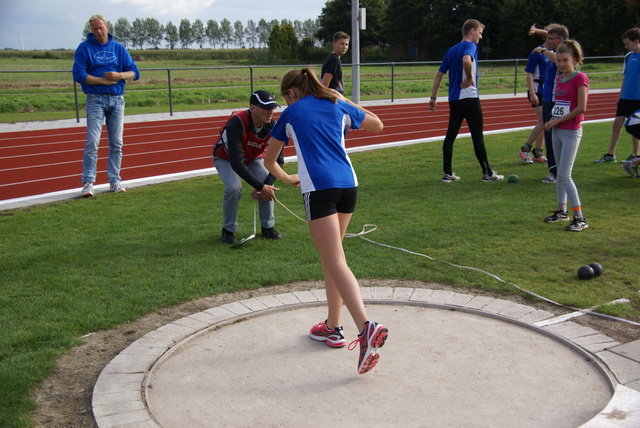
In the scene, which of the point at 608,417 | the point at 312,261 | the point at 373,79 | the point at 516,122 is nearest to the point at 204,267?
the point at 312,261

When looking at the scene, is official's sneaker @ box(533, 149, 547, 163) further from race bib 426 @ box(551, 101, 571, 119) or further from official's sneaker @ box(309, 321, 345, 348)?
official's sneaker @ box(309, 321, 345, 348)

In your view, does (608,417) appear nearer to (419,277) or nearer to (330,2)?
(419,277)

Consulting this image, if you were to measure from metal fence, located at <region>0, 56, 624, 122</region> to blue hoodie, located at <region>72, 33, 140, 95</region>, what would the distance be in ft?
34.3

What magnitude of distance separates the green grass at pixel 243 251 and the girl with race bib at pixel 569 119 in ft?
1.19

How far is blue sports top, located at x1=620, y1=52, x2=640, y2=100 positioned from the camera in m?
9.48

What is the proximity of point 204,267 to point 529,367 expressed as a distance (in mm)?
2950

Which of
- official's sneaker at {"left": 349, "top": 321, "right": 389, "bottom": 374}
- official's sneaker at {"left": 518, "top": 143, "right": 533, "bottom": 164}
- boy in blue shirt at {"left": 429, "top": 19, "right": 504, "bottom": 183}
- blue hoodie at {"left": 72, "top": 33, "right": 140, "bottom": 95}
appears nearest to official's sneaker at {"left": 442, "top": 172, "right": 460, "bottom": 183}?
boy in blue shirt at {"left": 429, "top": 19, "right": 504, "bottom": 183}

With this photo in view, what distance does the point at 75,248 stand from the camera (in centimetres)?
617

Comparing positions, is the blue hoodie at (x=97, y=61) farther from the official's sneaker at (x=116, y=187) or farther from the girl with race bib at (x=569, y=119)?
the girl with race bib at (x=569, y=119)

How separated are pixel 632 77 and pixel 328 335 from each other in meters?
7.76

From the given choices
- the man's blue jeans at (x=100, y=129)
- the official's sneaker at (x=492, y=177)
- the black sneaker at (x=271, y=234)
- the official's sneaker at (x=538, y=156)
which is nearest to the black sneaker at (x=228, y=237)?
the black sneaker at (x=271, y=234)

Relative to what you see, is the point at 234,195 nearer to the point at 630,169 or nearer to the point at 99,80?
the point at 99,80

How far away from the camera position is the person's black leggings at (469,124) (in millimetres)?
8820

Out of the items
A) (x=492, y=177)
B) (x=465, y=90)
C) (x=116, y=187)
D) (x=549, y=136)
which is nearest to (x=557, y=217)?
(x=549, y=136)
